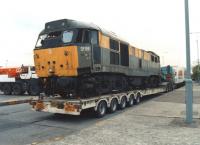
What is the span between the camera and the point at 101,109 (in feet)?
46.3

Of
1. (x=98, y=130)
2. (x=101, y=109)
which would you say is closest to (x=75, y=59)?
(x=101, y=109)

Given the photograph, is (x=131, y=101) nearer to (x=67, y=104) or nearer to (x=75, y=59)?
(x=67, y=104)

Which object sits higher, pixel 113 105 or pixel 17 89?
pixel 17 89

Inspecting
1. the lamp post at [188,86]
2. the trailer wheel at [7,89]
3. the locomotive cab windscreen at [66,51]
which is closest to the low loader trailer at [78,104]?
the locomotive cab windscreen at [66,51]

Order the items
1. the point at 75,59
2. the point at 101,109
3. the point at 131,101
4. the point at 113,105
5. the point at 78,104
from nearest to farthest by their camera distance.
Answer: the point at 78,104, the point at 75,59, the point at 101,109, the point at 113,105, the point at 131,101

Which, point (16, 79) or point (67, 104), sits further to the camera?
point (16, 79)

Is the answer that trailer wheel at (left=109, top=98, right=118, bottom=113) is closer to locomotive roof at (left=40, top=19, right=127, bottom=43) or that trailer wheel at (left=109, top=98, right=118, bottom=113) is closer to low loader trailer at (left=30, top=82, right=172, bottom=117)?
low loader trailer at (left=30, top=82, right=172, bottom=117)

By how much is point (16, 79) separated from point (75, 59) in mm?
18970

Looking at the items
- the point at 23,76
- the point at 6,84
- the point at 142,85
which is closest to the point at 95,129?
the point at 142,85

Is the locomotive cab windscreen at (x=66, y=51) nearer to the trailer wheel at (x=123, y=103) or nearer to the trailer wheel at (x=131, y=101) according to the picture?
the trailer wheel at (x=123, y=103)

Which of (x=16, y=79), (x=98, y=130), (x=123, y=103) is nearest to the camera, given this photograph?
(x=98, y=130)

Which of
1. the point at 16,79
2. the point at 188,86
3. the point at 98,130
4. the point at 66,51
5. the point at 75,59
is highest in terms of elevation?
the point at 66,51

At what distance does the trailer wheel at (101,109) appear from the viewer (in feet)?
45.2

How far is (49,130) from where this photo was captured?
10781 millimetres
